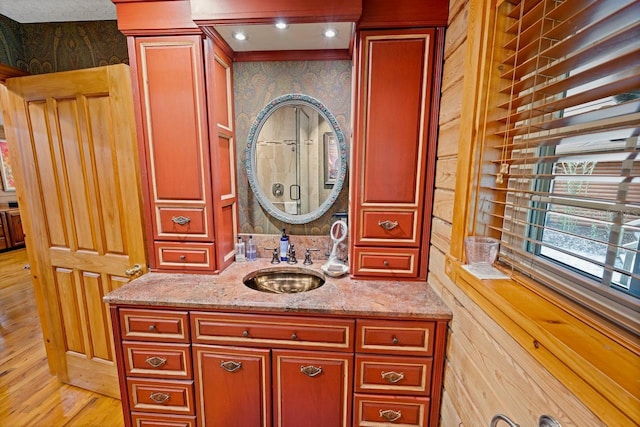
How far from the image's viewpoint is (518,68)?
763mm

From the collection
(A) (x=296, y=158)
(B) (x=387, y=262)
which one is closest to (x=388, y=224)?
(B) (x=387, y=262)

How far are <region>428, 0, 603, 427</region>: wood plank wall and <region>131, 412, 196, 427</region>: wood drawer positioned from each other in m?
1.25

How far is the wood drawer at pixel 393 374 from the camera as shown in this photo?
3.85ft

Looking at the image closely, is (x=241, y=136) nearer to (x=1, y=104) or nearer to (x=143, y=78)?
(x=143, y=78)

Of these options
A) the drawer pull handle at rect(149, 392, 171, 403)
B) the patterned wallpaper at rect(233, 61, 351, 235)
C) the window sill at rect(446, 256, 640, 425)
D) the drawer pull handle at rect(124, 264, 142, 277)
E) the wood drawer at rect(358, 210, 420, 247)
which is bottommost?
the drawer pull handle at rect(149, 392, 171, 403)

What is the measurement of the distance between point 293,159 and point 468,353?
1373 mm

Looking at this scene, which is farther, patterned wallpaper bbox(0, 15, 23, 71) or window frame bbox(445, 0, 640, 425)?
patterned wallpaper bbox(0, 15, 23, 71)

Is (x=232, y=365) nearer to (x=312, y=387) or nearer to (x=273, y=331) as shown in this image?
(x=273, y=331)

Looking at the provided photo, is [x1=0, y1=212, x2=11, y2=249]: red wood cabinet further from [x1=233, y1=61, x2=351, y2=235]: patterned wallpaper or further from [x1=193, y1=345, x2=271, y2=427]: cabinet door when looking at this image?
[x1=193, y1=345, x2=271, y2=427]: cabinet door

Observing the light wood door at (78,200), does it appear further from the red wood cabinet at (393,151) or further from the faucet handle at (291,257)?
the red wood cabinet at (393,151)

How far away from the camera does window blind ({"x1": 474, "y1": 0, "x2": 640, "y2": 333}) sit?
0.52m

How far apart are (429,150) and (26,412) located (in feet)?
9.57

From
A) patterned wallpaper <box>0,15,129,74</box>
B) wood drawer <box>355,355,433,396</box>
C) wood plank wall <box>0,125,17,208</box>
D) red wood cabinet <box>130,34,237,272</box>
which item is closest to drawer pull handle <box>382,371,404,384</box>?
wood drawer <box>355,355,433,396</box>

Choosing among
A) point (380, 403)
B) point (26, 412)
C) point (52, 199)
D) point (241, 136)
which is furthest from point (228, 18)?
point (26, 412)
